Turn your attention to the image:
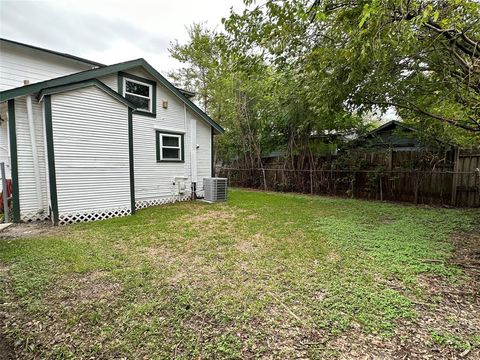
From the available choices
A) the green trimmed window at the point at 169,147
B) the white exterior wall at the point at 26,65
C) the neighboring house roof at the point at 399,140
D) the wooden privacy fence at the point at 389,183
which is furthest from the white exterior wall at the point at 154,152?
the neighboring house roof at the point at 399,140

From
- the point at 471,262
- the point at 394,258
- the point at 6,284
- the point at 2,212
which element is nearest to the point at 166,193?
the point at 2,212

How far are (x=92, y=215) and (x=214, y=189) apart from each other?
142 inches

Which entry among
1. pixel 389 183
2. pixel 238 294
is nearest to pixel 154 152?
pixel 238 294

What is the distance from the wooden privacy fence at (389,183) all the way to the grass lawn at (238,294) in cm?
293

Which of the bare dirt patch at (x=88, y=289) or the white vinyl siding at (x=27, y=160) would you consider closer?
the bare dirt patch at (x=88, y=289)

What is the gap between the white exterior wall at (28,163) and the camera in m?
4.95

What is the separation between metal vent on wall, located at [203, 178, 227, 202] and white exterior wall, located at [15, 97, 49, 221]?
4270 mm

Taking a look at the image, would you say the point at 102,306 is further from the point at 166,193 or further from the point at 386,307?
the point at 166,193

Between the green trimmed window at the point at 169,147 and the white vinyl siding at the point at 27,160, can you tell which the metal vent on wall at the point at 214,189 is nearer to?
the green trimmed window at the point at 169,147

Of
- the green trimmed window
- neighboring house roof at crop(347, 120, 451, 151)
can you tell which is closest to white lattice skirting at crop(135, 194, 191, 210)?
the green trimmed window

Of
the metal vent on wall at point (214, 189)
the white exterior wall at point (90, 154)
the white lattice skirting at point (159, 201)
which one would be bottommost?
the white lattice skirting at point (159, 201)

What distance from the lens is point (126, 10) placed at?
6.57 m

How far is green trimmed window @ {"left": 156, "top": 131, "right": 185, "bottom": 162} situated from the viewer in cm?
748

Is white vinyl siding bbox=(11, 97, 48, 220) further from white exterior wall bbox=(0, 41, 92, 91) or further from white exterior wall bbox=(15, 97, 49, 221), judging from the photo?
white exterior wall bbox=(0, 41, 92, 91)
